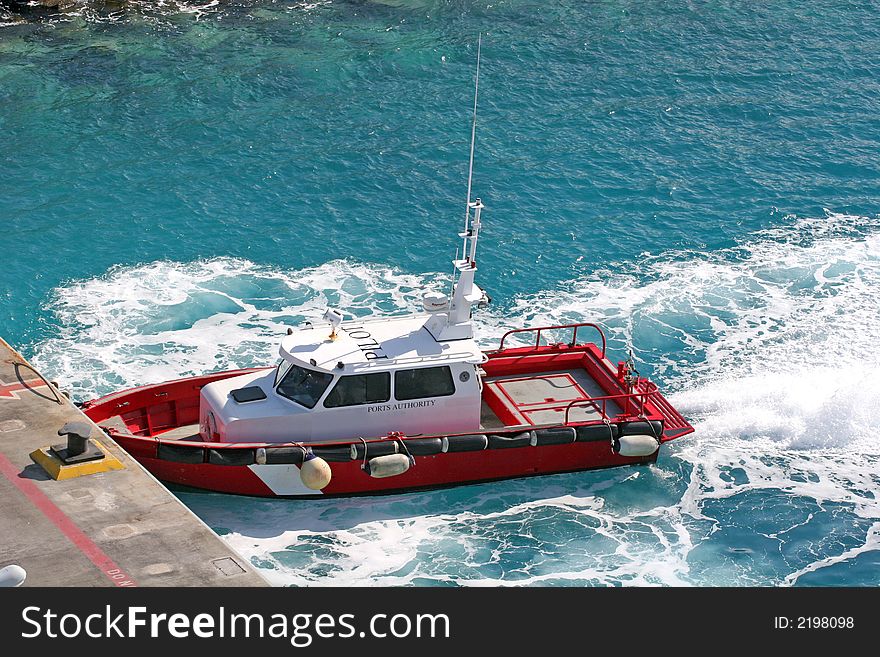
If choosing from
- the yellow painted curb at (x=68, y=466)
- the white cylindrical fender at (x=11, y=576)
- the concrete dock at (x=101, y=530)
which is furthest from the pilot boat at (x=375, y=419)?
the white cylindrical fender at (x=11, y=576)

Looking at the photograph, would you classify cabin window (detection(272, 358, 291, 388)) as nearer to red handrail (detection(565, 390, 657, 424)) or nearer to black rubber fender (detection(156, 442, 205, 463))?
black rubber fender (detection(156, 442, 205, 463))

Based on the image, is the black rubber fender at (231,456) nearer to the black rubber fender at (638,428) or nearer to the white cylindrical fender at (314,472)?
the white cylindrical fender at (314,472)

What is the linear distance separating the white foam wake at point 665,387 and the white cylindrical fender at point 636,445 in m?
0.88

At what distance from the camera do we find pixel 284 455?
1922 centimetres

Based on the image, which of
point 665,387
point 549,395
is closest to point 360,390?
point 549,395

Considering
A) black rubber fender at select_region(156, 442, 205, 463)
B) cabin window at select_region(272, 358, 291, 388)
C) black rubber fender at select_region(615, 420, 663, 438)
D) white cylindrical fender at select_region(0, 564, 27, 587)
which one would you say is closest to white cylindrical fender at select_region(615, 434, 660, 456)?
black rubber fender at select_region(615, 420, 663, 438)

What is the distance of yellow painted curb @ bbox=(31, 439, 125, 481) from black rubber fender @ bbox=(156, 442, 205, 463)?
3.05ft

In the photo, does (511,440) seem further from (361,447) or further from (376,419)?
(361,447)

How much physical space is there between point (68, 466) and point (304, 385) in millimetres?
3974

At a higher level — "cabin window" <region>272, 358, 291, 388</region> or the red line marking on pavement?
"cabin window" <region>272, 358, 291, 388</region>

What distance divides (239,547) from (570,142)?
60.7 feet

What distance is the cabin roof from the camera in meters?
19.6
